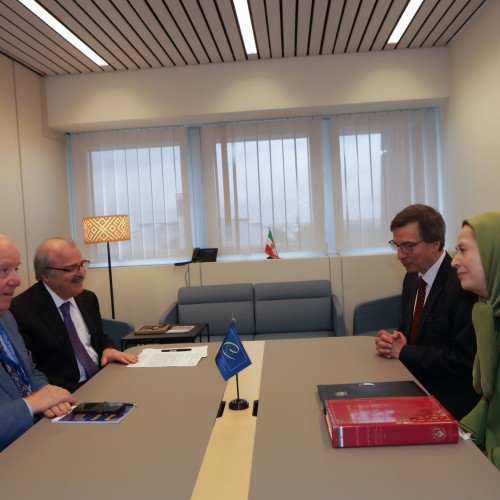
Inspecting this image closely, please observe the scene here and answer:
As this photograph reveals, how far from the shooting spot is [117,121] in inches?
211

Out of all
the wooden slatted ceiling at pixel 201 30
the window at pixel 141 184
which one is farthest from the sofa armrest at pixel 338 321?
the wooden slatted ceiling at pixel 201 30

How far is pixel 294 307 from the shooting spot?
200 inches

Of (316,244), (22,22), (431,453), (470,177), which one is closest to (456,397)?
(431,453)

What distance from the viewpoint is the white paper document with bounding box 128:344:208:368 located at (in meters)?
2.44

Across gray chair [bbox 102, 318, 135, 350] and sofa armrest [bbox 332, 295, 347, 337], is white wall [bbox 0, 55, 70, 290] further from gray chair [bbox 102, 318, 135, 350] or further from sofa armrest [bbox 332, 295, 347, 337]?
sofa armrest [bbox 332, 295, 347, 337]

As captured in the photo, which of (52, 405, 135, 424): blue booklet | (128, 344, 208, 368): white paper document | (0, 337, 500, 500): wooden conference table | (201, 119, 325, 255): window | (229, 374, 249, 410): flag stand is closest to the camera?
(0, 337, 500, 500): wooden conference table

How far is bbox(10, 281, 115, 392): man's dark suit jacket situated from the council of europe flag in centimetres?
113

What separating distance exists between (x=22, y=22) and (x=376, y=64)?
346 cm

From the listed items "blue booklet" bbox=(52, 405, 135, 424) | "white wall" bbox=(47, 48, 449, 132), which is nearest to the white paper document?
"blue booklet" bbox=(52, 405, 135, 424)

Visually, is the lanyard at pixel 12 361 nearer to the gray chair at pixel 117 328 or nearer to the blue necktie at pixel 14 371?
the blue necktie at pixel 14 371

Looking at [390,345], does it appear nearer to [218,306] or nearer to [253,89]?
[218,306]

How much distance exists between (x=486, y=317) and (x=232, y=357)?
981mm

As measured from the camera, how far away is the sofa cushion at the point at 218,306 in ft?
16.7

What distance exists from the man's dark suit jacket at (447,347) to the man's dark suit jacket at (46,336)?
179 cm
